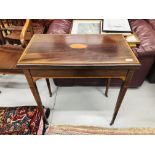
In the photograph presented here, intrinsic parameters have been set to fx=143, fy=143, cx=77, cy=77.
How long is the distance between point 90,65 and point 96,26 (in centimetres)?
83

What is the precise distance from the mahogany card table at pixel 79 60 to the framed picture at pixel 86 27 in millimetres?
397

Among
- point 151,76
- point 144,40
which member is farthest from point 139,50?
point 151,76

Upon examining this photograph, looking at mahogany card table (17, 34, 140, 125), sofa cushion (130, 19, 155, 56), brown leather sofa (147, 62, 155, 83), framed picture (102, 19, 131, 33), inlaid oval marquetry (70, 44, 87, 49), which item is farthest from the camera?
brown leather sofa (147, 62, 155, 83)

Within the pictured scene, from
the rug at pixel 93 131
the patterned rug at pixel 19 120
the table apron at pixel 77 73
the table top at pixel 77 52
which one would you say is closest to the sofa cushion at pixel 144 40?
the table top at pixel 77 52

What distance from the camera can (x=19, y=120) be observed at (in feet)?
4.42

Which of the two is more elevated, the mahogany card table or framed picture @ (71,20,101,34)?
the mahogany card table

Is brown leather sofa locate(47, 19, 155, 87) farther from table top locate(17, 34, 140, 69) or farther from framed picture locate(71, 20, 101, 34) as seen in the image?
table top locate(17, 34, 140, 69)

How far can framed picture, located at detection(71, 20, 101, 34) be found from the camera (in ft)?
4.50

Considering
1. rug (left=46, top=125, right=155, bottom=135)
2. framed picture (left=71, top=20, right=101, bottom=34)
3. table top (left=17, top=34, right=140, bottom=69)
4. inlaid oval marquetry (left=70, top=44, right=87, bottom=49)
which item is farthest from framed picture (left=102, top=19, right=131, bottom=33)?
rug (left=46, top=125, right=155, bottom=135)

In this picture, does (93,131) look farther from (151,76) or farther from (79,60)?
(151,76)

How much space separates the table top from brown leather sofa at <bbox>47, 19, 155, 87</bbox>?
35 cm

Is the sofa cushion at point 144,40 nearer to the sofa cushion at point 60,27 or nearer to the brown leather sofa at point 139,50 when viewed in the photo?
the brown leather sofa at point 139,50

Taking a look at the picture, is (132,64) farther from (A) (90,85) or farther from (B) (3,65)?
(B) (3,65)

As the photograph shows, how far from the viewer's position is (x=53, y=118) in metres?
1.37
